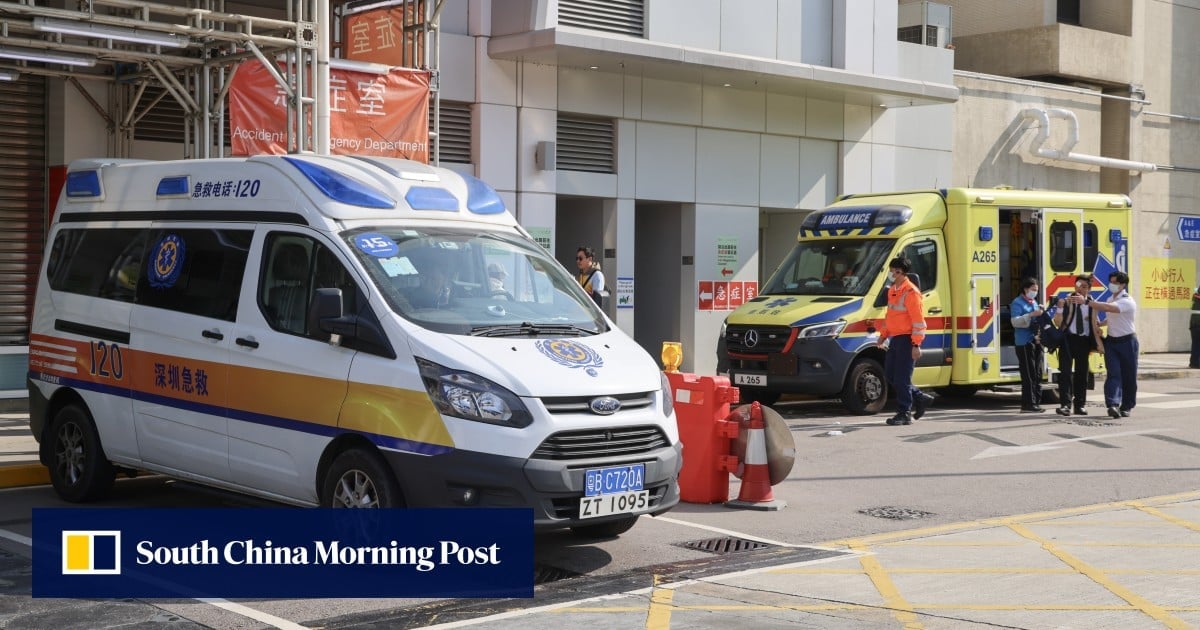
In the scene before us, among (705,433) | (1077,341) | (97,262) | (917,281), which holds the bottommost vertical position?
(705,433)

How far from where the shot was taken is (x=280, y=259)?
28.8 feet

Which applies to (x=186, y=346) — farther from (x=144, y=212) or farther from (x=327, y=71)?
(x=327, y=71)

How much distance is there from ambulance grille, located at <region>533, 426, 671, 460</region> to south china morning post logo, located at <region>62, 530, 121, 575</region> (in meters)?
2.50

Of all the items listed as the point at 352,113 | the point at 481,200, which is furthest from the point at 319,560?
the point at 352,113

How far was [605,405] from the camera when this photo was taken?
789cm

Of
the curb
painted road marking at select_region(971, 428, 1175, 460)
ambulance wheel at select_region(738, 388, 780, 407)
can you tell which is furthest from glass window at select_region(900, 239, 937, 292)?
the curb

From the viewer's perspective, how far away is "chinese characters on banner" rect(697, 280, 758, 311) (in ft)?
73.6

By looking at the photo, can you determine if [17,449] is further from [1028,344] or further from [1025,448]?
[1028,344]

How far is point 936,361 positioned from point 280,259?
1087 cm

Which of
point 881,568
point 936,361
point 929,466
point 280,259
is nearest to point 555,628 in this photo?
point 881,568

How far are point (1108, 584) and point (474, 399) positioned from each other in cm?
364

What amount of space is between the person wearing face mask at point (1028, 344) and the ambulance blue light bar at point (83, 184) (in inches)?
447

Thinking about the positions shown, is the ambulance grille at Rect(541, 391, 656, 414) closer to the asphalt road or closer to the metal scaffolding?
the asphalt road

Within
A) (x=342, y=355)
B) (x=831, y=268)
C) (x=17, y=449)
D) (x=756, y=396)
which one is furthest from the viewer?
(x=756, y=396)
